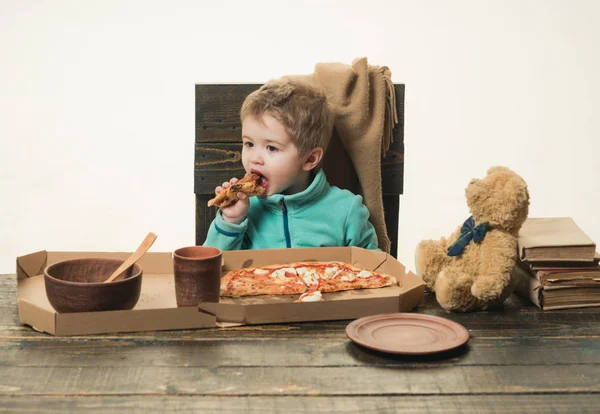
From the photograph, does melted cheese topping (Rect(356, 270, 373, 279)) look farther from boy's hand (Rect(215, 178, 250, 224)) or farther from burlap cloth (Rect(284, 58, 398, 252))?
burlap cloth (Rect(284, 58, 398, 252))

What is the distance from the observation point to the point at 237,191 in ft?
7.06

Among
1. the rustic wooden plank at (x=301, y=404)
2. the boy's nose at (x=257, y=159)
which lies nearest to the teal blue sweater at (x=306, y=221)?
the boy's nose at (x=257, y=159)

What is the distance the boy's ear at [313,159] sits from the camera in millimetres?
2254

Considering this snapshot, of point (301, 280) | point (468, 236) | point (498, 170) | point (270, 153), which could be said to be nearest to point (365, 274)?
point (301, 280)

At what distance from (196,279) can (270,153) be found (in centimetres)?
66

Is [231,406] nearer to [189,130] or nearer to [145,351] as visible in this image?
[145,351]

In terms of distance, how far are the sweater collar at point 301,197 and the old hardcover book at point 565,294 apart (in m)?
0.69

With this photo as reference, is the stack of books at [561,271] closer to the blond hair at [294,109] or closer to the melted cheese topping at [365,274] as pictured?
the melted cheese topping at [365,274]

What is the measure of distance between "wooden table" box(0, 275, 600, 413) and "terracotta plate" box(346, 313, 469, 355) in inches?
0.9

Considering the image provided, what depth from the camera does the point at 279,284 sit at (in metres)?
1.81

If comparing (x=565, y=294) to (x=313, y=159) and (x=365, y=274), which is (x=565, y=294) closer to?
(x=365, y=274)

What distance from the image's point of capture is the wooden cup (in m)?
1.62

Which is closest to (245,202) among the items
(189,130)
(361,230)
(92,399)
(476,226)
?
(361,230)

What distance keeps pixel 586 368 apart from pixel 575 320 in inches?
11.6
